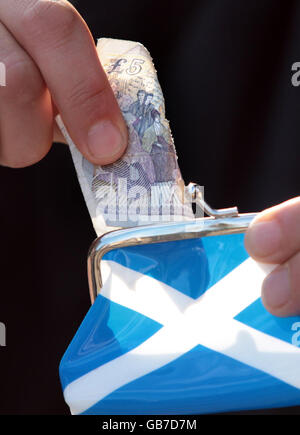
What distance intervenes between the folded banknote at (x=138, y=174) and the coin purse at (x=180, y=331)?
0.05 metres

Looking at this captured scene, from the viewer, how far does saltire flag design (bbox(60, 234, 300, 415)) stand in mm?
520

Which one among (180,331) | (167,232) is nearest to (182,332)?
(180,331)

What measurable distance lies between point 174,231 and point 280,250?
0.39 feet

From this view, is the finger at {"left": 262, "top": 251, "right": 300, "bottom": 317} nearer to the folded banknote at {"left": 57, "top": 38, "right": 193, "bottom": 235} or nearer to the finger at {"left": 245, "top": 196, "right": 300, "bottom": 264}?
the finger at {"left": 245, "top": 196, "right": 300, "bottom": 264}

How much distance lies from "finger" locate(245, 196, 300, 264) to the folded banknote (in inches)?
3.8

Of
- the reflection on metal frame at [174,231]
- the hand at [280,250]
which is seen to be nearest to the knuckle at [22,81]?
the reflection on metal frame at [174,231]

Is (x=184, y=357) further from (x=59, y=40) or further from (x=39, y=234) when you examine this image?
(x=39, y=234)

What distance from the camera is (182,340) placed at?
54 cm

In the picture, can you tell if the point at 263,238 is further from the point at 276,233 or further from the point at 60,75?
the point at 60,75

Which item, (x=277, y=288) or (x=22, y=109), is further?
(x=22, y=109)

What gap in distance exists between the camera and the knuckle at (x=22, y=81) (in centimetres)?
62

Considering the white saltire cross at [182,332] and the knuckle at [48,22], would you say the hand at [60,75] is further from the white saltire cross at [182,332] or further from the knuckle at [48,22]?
the white saltire cross at [182,332]

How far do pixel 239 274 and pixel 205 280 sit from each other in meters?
0.04

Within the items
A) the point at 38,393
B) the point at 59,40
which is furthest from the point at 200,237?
the point at 38,393
